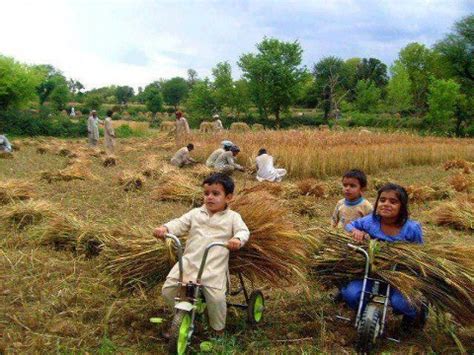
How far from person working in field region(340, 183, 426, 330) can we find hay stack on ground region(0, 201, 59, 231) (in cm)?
388

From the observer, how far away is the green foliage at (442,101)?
117 ft

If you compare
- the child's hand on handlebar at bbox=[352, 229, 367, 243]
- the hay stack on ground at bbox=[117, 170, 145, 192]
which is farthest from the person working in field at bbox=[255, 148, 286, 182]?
the child's hand on handlebar at bbox=[352, 229, 367, 243]

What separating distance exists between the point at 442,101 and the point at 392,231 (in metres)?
36.3

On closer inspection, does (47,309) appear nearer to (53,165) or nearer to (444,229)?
(444,229)

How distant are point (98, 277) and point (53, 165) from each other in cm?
928

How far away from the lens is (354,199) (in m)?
4.02

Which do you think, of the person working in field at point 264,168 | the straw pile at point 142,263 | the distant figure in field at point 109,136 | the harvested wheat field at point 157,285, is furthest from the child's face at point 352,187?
the distant figure in field at point 109,136

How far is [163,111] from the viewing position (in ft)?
207

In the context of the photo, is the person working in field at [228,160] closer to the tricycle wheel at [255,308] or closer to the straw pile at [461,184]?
the straw pile at [461,184]

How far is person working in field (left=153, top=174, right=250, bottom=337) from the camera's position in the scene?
9.93ft

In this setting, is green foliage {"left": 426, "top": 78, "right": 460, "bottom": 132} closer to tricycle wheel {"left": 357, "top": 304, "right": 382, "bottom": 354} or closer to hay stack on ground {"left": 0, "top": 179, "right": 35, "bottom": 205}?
hay stack on ground {"left": 0, "top": 179, "right": 35, "bottom": 205}

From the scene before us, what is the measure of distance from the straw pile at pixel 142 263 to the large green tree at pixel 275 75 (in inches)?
1591

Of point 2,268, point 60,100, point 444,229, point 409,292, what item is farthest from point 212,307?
point 60,100

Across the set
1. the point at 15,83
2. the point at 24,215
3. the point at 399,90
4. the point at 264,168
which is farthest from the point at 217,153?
the point at 399,90
